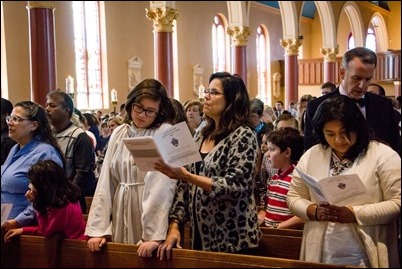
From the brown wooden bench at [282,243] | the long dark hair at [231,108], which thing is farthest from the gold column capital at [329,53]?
the long dark hair at [231,108]

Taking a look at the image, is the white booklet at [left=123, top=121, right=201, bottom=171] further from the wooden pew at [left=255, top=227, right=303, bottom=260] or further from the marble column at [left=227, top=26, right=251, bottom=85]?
the marble column at [left=227, top=26, right=251, bottom=85]

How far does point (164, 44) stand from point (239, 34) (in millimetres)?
5584

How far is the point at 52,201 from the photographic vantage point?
302cm

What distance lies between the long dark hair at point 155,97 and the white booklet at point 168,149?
1.24ft

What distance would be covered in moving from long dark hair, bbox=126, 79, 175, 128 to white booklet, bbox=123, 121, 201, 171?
0.38 meters

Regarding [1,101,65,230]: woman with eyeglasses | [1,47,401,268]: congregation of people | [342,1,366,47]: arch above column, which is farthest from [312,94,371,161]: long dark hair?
[342,1,366,47]: arch above column

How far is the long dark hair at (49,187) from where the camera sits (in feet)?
9.92

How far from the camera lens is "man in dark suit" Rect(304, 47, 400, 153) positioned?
312cm

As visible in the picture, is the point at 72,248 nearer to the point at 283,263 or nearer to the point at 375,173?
the point at 283,263

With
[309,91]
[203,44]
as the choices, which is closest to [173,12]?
[203,44]

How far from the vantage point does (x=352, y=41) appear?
27.6m

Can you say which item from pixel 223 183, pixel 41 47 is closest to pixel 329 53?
pixel 41 47

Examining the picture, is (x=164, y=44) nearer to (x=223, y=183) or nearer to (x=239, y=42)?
(x=239, y=42)

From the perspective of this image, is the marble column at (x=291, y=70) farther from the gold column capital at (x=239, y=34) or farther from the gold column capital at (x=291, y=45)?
the gold column capital at (x=239, y=34)
